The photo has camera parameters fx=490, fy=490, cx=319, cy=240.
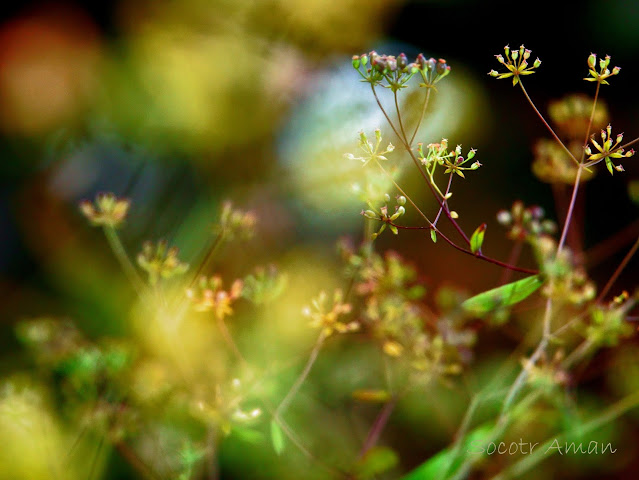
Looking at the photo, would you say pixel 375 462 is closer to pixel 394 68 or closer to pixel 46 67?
pixel 394 68

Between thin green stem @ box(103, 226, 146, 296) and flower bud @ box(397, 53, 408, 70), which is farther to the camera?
thin green stem @ box(103, 226, 146, 296)

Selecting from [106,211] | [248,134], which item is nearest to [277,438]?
[106,211]

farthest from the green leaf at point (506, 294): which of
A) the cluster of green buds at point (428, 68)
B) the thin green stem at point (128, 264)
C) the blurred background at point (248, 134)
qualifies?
the blurred background at point (248, 134)

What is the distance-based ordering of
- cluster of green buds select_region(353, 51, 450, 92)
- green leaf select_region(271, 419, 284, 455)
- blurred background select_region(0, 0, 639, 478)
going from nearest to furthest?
1. cluster of green buds select_region(353, 51, 450, 92)
2. green leaf select_region(271, 419, 284, 455)
3. blurred background select_region(0, 0, 639, 478)

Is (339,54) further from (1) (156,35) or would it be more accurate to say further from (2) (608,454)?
(2) (608,454)

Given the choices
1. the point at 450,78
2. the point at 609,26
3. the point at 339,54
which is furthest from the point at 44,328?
the point at 609,26

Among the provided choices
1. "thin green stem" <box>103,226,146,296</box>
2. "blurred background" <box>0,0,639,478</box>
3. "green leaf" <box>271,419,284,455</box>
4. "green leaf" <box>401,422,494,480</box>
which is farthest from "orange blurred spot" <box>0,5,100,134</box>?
"green leaf" <box>401,422,494,480</box>

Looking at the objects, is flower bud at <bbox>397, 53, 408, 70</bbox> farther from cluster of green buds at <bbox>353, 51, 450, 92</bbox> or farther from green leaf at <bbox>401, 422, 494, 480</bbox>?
green leaf at <bbox>401, 422, 494, 480</bbox>
